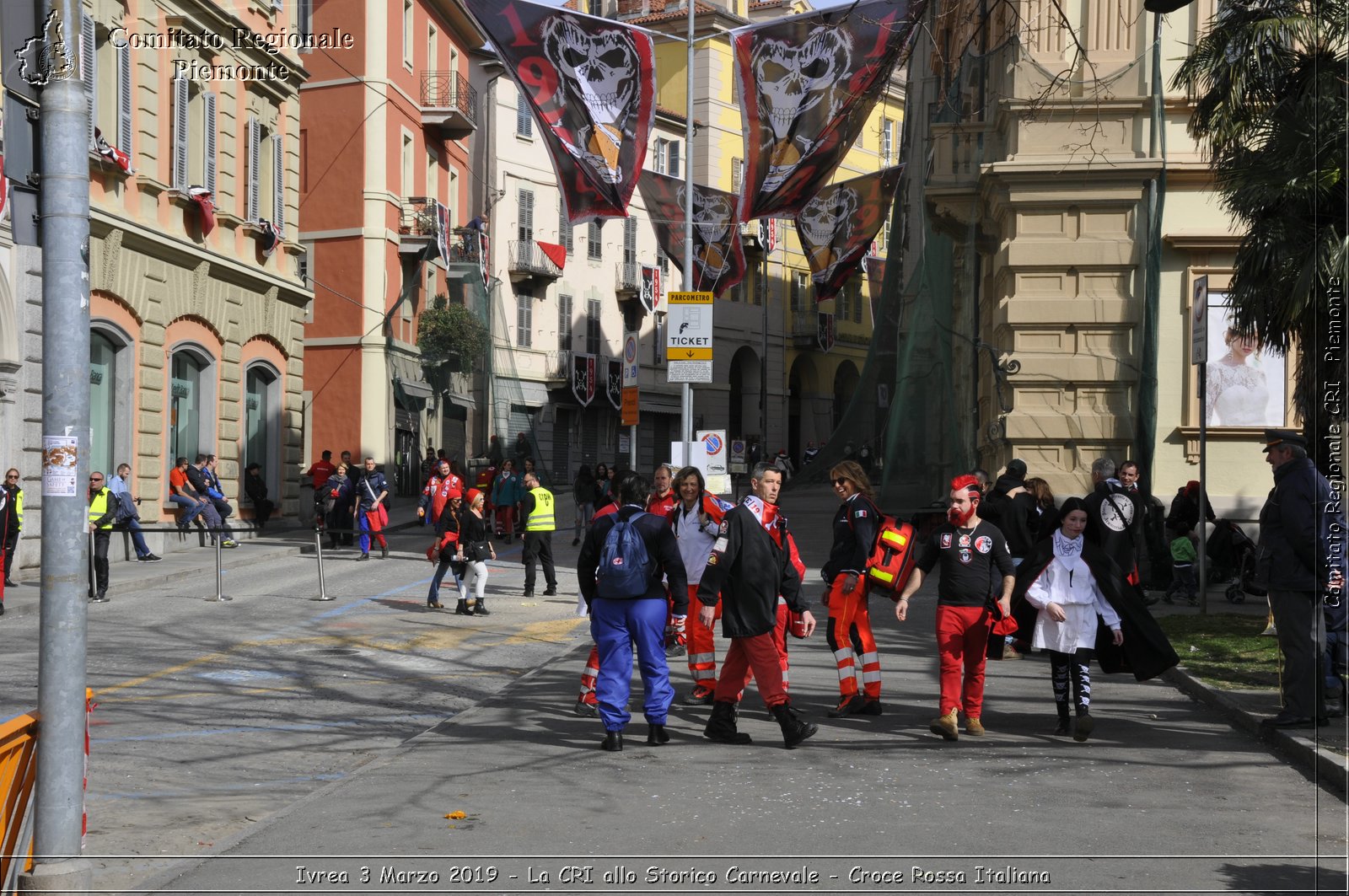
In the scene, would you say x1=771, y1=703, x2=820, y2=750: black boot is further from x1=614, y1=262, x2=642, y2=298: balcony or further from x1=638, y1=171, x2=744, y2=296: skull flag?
x1=614, y1=262, x2=642, y2=298: balcony

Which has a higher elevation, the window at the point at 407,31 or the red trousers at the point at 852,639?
the window at the point at 407,31

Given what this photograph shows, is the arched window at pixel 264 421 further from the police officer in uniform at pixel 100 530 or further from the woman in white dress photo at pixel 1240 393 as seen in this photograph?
the woman in white dress photo at pixel 1240 393

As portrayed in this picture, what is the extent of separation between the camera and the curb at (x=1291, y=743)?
813 cm

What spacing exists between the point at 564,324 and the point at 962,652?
49757 mm

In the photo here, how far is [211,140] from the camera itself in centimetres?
2883

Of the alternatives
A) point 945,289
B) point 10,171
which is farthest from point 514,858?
point 945,289

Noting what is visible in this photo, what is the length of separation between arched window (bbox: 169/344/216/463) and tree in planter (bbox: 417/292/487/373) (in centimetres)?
1157

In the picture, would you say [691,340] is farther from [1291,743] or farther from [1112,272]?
[1291,743]

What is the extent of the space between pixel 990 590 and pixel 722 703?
1873 millimetres

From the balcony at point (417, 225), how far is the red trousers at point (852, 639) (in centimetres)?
3456

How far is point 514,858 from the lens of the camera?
6.43 metres

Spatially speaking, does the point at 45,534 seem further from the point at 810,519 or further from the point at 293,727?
the point at 810,519

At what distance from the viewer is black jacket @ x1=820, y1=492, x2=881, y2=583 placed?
10.9 meters

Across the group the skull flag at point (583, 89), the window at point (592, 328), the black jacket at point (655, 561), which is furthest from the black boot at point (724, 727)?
the window at point (592, 328)
